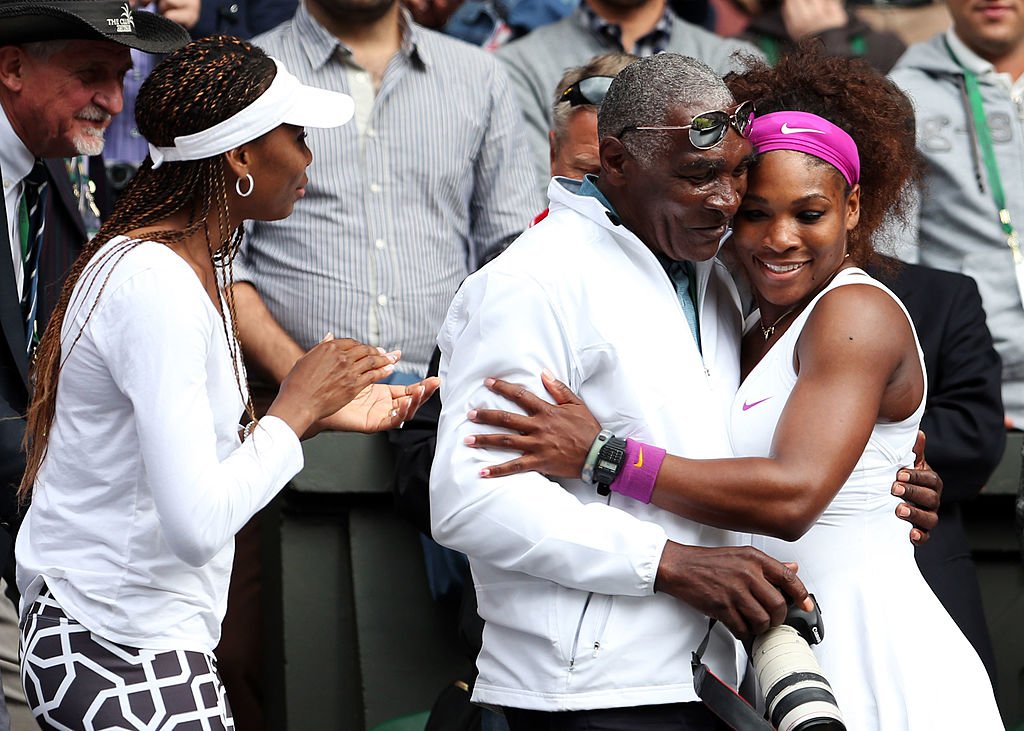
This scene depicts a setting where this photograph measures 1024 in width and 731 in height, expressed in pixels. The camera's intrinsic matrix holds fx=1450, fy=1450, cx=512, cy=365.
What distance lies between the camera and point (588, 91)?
12.8 ft

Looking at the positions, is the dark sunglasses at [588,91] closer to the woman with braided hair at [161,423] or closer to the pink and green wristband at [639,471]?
the woman with braided hair at [161,423]

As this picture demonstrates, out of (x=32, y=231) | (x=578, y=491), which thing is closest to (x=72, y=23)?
(x=32, y=231)

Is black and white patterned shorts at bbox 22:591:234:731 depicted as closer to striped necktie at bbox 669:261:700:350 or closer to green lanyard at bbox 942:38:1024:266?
striped necktie at bbox 669:261:700:350

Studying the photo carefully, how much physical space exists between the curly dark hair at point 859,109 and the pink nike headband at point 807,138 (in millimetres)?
108

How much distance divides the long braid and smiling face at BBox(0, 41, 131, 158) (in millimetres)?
771

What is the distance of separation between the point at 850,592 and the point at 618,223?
0.87 meters

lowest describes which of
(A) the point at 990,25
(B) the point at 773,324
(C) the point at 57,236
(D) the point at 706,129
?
(A) the point at 990,25

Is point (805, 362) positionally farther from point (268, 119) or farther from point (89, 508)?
point (89, 508)

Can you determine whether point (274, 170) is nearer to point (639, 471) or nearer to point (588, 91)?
point (639, 471)

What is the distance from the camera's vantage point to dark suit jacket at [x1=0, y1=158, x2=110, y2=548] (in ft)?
10.5

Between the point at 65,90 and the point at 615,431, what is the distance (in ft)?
5.62

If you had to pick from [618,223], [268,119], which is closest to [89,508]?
[268,119]

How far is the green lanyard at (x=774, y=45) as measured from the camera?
6121mm

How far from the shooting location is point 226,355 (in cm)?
276
